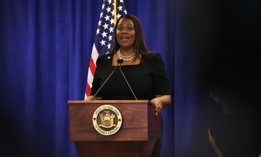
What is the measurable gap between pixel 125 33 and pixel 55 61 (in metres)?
2.24

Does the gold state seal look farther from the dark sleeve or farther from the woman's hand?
the dark sleeve

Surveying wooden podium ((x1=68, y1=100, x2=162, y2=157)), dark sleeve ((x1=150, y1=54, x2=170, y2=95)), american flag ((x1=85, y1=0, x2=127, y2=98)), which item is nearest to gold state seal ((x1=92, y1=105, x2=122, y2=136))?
wooden podium ((x1=68, y1=100, x2=162, y2=157))

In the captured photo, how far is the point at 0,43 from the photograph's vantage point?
495 cm

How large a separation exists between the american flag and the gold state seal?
7.13 ft

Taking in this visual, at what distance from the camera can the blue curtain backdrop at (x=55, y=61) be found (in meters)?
4.35

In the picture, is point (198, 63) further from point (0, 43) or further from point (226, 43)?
point (0, 43)

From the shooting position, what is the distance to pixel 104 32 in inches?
174

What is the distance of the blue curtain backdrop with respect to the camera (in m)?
4.35

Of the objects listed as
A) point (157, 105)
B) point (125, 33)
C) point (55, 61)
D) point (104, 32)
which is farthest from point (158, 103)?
point (55, 61)

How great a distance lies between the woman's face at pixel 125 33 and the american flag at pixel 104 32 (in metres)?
1.52

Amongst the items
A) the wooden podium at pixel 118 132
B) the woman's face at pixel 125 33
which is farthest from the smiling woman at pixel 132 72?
the wooden podium at pixel 118 132

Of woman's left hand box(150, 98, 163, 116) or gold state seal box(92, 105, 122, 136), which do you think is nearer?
gold state seal box(92, 105, 122, 136)

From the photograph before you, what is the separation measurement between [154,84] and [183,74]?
1569mm

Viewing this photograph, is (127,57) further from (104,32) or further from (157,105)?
(104,32)
